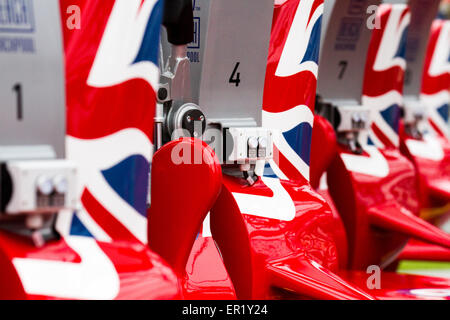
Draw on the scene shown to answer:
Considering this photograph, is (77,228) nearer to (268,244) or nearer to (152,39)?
(152,39)

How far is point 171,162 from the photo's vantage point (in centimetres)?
232

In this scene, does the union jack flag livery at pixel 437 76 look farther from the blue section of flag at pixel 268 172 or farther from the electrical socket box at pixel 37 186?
the electrical socket box at pixel 37 186

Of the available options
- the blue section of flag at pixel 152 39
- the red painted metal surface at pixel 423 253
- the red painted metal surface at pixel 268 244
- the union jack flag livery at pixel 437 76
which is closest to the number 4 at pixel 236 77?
the red painted metal surface at pixel 268 244

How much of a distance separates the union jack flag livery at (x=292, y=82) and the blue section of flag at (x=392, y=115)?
0.96 meters

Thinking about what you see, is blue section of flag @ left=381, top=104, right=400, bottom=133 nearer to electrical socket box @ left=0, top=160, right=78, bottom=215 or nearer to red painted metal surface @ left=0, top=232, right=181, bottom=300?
red painted metal surface @ left=0, top=232, right=181, bottom=300

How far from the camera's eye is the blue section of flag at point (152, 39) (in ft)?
6.72

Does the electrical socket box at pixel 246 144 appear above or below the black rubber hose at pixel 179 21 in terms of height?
below

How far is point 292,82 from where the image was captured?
2.81 m

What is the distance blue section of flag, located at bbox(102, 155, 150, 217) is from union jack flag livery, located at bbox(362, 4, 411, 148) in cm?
181

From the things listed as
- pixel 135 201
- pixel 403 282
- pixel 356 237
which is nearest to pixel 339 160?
pixel 356 237

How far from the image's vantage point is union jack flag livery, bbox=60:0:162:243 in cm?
197

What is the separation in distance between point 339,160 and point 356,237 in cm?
32

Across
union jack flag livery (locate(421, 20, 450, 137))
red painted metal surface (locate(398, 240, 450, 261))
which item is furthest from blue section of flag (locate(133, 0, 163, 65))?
union jack flag livery (locate(421, 20, 450, 137))

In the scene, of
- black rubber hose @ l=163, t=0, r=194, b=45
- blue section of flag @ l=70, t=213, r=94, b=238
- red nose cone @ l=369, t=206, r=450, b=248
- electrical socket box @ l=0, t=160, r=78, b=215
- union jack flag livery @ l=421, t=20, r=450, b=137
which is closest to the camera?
electrical socket box @ l=0, t=160, r=78, b=215
